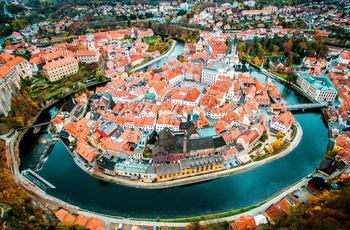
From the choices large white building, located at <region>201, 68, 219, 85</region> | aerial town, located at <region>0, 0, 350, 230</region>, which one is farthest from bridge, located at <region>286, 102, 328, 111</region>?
large white building, located at <region>201, 68, 219, 85</region>

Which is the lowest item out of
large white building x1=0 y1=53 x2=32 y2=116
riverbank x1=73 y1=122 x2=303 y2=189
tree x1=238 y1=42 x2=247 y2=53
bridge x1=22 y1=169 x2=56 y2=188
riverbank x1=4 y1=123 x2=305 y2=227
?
bridge x1=22 y1=169 x2=56 y2=188

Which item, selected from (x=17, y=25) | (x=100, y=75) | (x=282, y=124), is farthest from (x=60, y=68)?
(x=17, y=25)

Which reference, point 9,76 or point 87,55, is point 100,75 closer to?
point 87,55

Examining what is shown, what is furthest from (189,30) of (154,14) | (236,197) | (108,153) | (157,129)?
(236,197)

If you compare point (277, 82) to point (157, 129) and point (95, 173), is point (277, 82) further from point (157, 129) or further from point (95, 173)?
point (95, 173)

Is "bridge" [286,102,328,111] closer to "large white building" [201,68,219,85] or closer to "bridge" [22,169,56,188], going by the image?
"large white building" [201,68,219,85]

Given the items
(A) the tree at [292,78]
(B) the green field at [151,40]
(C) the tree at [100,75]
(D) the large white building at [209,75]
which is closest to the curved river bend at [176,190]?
(D) the large white building at [209,75]

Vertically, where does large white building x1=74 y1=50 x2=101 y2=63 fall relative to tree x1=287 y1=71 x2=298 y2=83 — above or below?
above
